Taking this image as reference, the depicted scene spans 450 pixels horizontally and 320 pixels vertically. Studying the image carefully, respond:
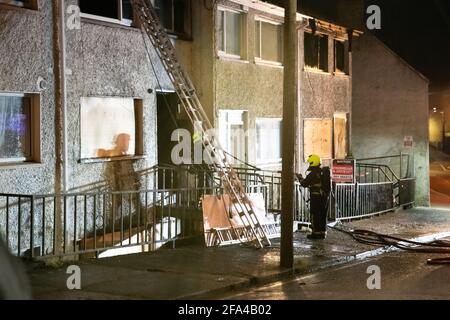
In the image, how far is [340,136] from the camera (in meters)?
23.2

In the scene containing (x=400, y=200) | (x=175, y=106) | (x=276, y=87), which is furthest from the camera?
(x=400, y=200)

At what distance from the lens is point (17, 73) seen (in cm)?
1139

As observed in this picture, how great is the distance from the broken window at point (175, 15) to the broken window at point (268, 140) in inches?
143

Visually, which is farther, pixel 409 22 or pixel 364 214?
pixel 409 22

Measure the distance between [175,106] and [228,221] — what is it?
11.5ft

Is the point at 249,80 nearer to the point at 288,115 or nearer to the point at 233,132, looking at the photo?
the point at 233,132

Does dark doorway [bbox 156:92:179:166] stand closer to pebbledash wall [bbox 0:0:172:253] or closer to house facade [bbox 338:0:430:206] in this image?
pebbledash wall [bbox 0:0:172:253]

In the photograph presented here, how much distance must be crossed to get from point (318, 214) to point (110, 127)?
15.4 feet

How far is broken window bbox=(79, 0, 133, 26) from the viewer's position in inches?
513

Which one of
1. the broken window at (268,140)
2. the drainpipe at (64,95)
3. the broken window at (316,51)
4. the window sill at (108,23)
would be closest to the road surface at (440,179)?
the broken window at (316,51)

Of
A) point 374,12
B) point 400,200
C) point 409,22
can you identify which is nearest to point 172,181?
point 400,200

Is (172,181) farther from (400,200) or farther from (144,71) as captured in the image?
(400,200)

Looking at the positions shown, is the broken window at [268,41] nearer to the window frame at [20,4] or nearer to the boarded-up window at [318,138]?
the boarded-up window at [318,138]

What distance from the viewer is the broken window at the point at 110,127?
1295cm
